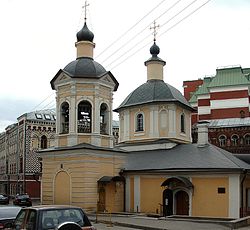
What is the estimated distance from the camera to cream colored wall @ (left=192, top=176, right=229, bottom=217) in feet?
87.0

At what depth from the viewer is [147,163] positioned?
30094 mm

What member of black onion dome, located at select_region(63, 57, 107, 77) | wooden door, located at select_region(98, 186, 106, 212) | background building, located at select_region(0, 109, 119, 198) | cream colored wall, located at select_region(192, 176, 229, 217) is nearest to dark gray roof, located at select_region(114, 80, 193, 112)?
black onion dome, located at select_region(63, 57, 107, 77)

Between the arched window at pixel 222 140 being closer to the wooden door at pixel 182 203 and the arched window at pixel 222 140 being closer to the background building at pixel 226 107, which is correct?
the background building at pixel 226 107

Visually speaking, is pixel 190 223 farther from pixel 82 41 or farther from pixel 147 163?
pixel 82 41

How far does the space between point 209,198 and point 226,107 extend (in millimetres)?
27691

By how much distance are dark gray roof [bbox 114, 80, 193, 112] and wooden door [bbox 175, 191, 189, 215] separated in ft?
25.5

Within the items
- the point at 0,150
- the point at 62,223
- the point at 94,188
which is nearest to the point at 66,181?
the point at 94,188

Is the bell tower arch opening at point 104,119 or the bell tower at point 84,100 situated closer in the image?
the bell tower at point 84,100

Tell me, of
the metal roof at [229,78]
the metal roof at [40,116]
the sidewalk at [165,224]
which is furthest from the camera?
the metal roof at [40,116]

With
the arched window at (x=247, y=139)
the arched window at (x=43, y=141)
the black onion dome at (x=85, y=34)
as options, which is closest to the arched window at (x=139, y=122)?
the black onion dome at (x=85, y=34)

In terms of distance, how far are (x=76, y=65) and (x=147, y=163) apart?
7763 mm

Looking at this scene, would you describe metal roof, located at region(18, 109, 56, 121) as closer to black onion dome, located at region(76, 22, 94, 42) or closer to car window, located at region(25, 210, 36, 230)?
black onion dome, located at region(76, 22, 94, 42)

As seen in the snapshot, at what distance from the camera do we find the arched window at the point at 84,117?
90.0 ft

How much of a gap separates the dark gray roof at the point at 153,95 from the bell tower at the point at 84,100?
5744 mm
